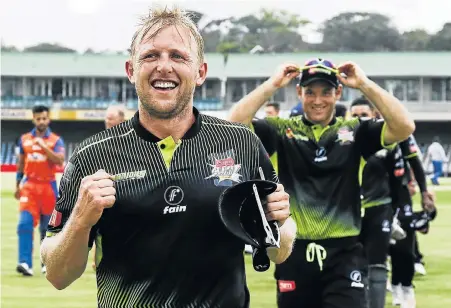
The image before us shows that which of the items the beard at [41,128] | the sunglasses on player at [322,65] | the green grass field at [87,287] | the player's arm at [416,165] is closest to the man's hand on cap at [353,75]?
the sunglasses on player at [322,65]

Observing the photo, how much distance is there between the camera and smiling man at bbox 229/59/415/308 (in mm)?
7211

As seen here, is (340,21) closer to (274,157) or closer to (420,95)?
(420,95)

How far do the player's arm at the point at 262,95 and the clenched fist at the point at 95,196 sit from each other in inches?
138

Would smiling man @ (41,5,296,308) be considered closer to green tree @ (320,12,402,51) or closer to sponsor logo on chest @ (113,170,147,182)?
sponsor logo on chest @ (113,170,147,182)

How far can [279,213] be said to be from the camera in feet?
13.3

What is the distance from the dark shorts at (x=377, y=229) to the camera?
32.8 feet

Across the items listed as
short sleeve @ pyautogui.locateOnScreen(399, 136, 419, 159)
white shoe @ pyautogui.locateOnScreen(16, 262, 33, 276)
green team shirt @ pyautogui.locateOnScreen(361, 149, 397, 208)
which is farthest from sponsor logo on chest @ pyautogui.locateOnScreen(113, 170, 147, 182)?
white shoe @ pyautogui.locateOnScreen(16, 262, 33, 276)

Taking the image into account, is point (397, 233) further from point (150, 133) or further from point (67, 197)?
point (67, 197)

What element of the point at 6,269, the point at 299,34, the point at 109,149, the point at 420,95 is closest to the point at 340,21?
the point at 299,34

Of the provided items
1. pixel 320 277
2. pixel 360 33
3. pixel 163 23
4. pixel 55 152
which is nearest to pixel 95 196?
Answer: pixel 163 23

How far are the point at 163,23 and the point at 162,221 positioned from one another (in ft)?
2.57

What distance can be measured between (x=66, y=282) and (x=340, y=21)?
12326 centimetres

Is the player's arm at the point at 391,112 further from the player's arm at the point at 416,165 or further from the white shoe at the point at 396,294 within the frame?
the white shoe at the point at 396,294

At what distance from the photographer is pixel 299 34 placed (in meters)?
119
